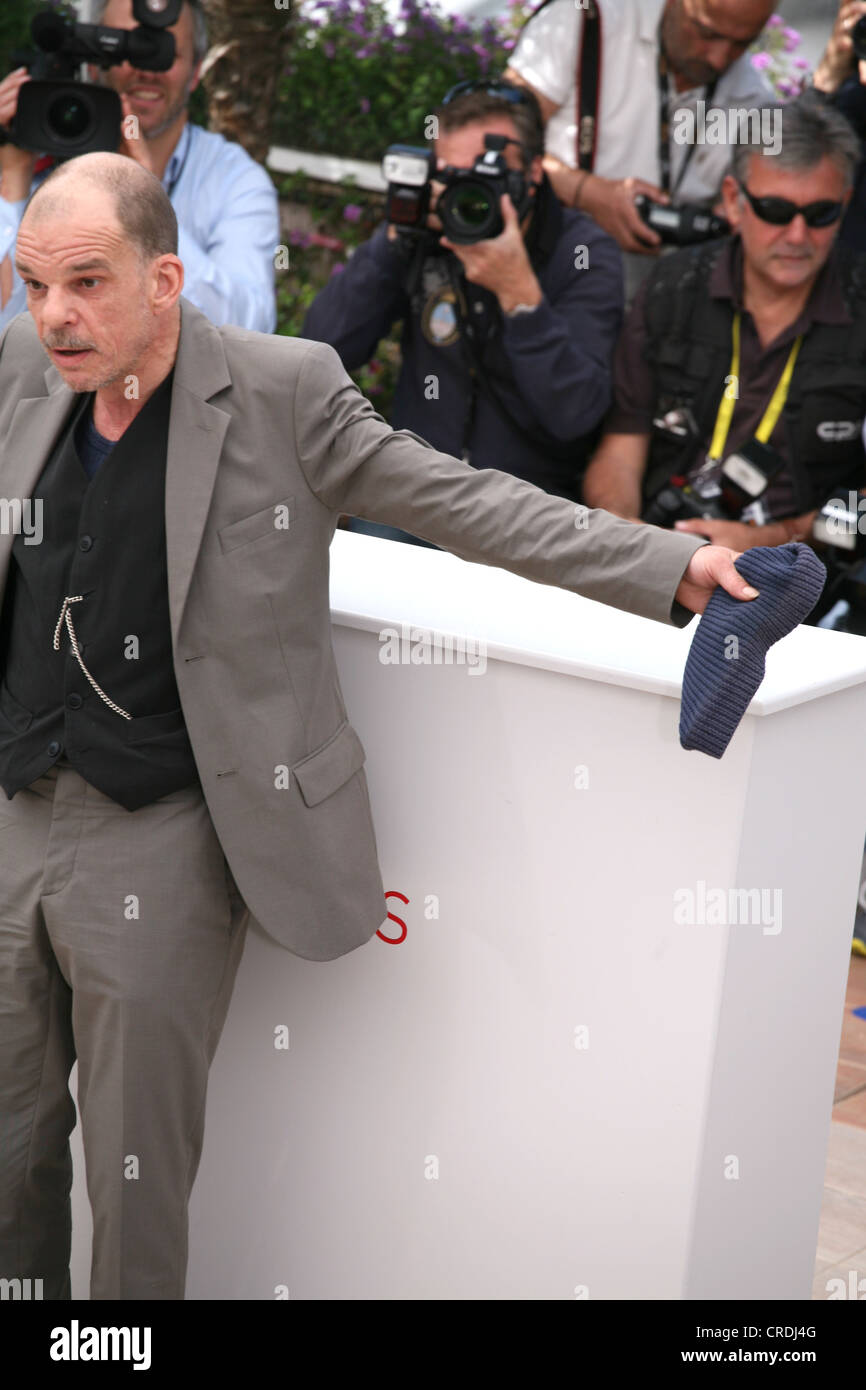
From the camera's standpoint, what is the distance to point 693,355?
4.24 m

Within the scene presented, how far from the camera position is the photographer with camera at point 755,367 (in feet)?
13.5

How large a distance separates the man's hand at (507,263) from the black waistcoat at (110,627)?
1.92 metres

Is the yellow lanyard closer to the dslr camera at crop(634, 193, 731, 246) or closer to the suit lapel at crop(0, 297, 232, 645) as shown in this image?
the dslr camera at crop(634, 193, 731, 246)

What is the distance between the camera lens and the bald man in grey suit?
2178 mm

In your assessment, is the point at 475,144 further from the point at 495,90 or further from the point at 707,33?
the point at 707,33

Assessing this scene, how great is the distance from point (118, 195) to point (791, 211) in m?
2.36

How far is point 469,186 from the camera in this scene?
406cm

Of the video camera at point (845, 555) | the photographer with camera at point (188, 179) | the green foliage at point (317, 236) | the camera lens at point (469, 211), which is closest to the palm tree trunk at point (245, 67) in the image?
the green foliage at point (317, 236)

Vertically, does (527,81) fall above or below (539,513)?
above

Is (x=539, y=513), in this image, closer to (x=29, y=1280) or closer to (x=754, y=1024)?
(x=754, y=1024)

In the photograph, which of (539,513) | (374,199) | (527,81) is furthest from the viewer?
(374,199)

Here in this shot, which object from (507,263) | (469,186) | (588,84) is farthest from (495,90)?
(588,84)

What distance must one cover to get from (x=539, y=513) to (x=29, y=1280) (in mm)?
1329
